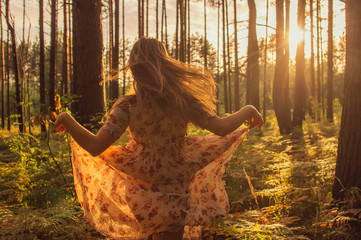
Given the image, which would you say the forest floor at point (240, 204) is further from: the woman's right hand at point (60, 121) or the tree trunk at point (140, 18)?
the tree trunk at point (140, 18)

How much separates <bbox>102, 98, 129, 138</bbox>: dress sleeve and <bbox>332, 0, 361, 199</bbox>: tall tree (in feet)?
8.86

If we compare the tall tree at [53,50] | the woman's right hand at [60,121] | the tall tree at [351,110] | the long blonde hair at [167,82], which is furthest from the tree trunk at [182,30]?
the woman's right hand at [60,121]

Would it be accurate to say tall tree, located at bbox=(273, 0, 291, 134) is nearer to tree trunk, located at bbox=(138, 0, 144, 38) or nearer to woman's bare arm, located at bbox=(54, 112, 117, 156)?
woman's bare arm, located at bbox=(54, 112, 117, 156)

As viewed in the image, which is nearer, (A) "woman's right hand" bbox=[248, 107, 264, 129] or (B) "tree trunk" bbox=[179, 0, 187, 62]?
(A) "woman's right hand" bbox=[248, 107, 264, 129]

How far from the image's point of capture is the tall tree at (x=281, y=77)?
37.7 feet

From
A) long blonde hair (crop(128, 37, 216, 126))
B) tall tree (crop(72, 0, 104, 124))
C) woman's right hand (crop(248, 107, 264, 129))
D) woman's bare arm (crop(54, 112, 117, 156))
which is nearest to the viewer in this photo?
woman's bare arm (crop(54, 112, 117, 156))

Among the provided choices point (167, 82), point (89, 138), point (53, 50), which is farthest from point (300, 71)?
point (89, 138)

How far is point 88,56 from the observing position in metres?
5.86

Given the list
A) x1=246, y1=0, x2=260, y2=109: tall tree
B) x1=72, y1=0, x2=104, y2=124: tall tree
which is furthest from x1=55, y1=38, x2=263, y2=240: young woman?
x1=246, y1=0, x2=260, y2=109: tall tree

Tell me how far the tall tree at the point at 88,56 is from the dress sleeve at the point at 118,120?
12.5ft

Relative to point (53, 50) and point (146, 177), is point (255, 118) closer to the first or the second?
point (146, 177)

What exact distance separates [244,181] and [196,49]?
45.2 m

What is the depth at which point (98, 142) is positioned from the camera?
2117 mm

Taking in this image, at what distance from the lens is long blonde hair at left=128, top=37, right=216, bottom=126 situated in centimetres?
222
